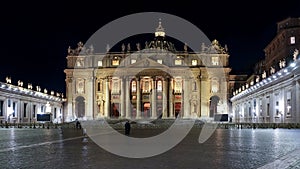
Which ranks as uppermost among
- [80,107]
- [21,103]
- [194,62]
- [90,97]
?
[194,62]

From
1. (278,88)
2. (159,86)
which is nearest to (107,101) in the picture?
(159,86)

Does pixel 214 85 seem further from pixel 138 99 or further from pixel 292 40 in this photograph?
pixel 292 40

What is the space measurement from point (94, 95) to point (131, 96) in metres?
9.36

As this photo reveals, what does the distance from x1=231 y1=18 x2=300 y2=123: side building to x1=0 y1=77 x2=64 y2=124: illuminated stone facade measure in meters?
38.6

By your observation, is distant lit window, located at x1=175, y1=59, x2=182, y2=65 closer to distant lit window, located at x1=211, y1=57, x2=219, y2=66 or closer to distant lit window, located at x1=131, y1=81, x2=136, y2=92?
distant lit window, located at x1=211, y1=57, x2=219, y2=66

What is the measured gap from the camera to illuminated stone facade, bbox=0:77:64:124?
76812 millimetres

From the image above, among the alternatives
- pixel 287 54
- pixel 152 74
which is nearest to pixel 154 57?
pixel 152 74

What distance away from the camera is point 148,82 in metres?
107

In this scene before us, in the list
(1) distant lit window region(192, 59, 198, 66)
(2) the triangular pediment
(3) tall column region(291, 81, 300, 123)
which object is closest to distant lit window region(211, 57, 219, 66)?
(1) distant lit window region(192, 59, 198, 66)

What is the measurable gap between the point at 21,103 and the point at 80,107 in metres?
27.0

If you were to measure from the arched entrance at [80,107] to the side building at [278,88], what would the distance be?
127 feet

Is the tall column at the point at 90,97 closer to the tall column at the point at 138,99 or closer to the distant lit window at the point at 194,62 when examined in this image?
the tall column at the point at 138,99

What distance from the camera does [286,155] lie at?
16.8 m

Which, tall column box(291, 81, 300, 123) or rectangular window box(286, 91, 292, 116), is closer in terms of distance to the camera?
tall column box(291, 81, 300, 123)
